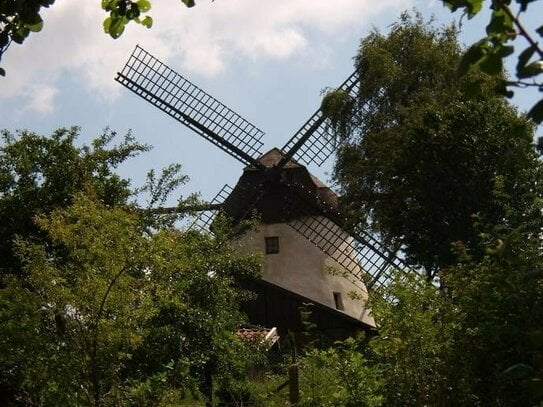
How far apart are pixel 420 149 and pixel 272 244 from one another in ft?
19.6

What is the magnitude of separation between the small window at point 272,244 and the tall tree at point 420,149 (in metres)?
2.60

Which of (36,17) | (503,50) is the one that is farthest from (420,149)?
(503,50)

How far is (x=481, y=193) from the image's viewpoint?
16.6m

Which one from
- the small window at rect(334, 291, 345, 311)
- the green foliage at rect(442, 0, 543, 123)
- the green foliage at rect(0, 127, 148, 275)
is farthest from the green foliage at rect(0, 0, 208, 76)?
the small window at rect(334, 291, 345, 311)

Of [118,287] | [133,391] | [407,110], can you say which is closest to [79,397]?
[133,391]

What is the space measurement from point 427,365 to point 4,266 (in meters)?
6.54

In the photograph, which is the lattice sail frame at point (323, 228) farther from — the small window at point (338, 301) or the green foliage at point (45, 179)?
the green foliage at point (45, 179)

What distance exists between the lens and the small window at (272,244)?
2139 centimetres

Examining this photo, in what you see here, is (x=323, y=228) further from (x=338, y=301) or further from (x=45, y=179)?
(x=45, y=179)

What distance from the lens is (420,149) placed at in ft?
56.4

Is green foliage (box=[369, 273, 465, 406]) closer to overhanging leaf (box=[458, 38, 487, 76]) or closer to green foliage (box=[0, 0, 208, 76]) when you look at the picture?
green foliage (box=[0, 0, 208, 76])

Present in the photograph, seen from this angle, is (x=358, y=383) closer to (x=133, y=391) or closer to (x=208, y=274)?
(x=133, y=391)

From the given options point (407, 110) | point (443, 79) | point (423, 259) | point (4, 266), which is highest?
point (443, 79)

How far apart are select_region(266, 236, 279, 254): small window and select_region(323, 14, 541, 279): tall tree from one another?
102 inches
